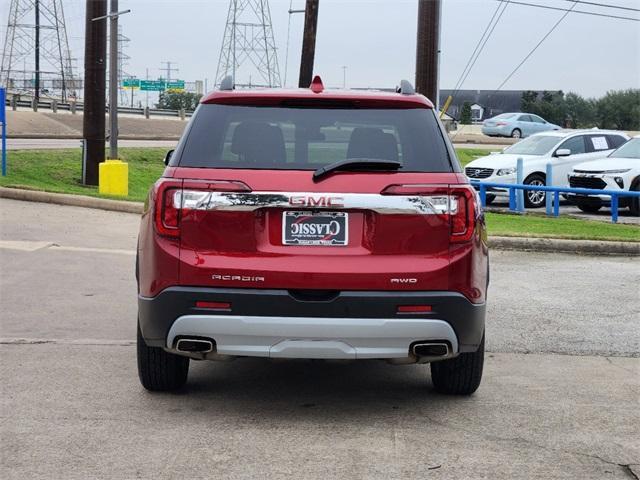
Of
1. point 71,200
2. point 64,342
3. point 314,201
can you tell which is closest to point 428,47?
point 71,200

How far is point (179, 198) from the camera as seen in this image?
5.30 meters

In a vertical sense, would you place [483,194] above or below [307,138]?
below

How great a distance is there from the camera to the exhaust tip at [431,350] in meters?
5.27

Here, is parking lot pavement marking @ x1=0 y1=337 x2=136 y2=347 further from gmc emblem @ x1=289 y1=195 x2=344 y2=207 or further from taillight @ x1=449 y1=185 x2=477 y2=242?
taillight @ x1=449 y1=185 x2=477 y2=242

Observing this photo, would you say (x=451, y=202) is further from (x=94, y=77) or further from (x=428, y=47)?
(x=94, y=77)

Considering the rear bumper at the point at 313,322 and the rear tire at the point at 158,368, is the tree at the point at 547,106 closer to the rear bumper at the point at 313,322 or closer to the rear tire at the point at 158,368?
the rear tire at the point at 158,368

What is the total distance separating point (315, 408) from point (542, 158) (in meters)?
16.8

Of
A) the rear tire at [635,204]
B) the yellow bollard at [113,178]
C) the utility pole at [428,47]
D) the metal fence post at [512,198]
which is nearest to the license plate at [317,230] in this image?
the utility pole at [428,47]

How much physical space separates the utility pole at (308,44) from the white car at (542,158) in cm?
453

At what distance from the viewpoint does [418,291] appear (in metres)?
5.21

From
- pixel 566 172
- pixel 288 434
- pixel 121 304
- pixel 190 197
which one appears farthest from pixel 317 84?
pixel 566 172

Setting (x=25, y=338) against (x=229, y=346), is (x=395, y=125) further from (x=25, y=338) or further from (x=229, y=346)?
(x=25, y=338)

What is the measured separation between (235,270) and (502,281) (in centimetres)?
598

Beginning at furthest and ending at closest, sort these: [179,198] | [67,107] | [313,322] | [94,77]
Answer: [67,107], [94,77], [179,198], [313,322]
